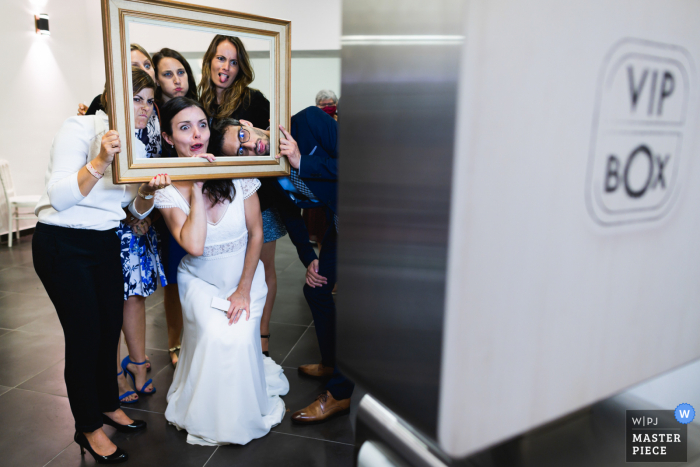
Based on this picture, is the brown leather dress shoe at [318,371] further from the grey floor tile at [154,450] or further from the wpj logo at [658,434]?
the wpj logo at [658,434]

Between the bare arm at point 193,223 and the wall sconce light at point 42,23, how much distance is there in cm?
552

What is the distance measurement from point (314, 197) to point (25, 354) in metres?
1.89

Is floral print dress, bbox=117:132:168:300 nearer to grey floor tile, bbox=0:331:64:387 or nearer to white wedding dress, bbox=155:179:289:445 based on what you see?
white wedding dress, bbox=155:179:289:445

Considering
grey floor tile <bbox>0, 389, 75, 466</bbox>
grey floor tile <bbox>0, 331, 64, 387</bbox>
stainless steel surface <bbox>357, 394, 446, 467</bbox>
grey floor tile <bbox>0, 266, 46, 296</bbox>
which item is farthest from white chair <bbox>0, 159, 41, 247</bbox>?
stainless steel surface <bbox>357, 394, 446, 467</bbox>

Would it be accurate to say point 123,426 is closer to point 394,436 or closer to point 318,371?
point 318,371

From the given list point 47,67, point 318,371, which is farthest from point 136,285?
point 47,67

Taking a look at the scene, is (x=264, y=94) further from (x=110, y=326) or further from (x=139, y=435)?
(x=139, y=435)

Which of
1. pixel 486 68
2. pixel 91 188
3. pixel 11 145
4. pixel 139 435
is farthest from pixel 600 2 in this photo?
pixel 11 145

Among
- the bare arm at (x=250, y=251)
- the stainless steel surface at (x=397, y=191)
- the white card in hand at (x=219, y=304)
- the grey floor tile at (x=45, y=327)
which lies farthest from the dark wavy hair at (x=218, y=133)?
the grey floor tile at (x=45, y=327)

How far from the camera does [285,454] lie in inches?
71.9

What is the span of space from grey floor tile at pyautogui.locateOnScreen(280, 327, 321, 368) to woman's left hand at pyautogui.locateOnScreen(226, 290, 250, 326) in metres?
0.73

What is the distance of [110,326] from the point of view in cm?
173

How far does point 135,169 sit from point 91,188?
0.56 feet

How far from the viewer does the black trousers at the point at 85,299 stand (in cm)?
156
